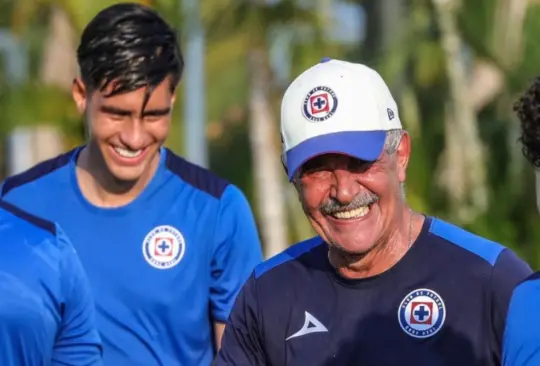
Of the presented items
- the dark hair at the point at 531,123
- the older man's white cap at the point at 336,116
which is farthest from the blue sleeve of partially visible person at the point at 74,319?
the dark hair at the point at 531,123

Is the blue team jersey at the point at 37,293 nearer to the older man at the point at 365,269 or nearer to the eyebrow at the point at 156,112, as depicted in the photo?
the older man at the point at 365,269

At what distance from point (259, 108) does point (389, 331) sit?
7514 millimetres

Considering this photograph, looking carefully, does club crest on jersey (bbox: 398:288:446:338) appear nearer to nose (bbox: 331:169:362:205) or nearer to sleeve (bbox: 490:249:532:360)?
sleeve (bbox: 490:249:532:360)

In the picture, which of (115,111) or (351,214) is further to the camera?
(115,111)

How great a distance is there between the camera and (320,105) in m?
3.71

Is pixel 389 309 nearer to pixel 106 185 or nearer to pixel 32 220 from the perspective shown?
pixel 32 220

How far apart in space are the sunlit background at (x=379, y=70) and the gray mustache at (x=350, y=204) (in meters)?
6.23

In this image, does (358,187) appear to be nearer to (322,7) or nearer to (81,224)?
(81,224)

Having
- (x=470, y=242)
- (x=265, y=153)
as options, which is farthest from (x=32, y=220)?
(x=265, y=153)

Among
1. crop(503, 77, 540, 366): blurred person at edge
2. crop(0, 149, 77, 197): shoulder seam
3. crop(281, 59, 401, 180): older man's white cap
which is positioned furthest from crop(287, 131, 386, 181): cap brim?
crop(0, 149, 77, 197): shoulder seam

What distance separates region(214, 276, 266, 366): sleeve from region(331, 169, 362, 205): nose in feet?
1.43

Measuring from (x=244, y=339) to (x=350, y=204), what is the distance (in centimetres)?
54

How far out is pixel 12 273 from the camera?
11.6 feet

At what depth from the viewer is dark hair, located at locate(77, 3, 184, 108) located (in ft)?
16.8
